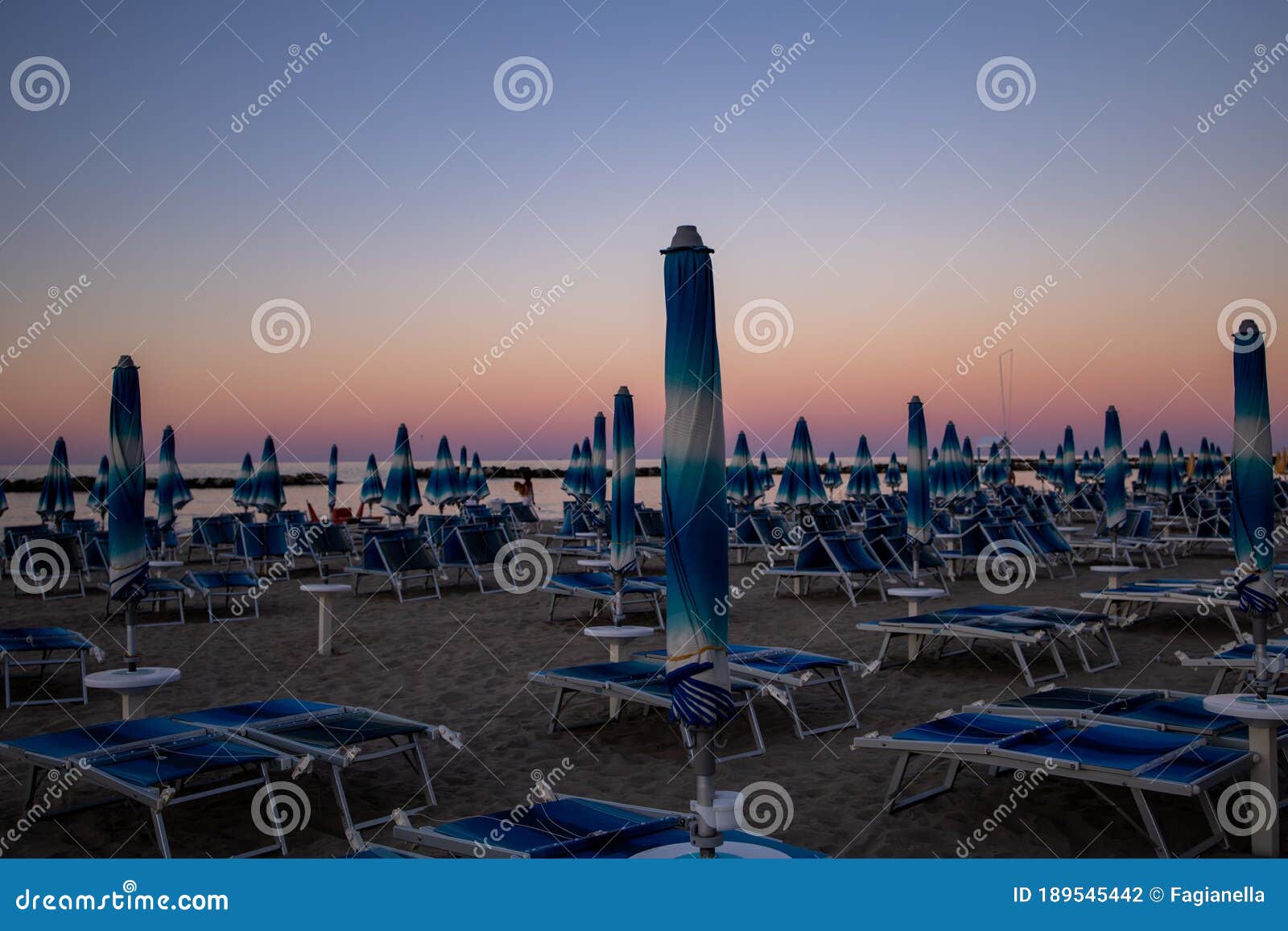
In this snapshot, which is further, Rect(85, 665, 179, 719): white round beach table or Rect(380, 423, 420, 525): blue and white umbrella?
Rect(380, 423, 420, 525): blue and white umbrella

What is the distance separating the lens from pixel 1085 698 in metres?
4.72

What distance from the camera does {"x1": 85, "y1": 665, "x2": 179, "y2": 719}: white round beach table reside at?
4.43 metres

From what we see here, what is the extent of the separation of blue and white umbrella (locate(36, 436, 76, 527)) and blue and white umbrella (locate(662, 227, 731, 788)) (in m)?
16.6

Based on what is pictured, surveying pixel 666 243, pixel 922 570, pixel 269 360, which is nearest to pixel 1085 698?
pixel 666 243

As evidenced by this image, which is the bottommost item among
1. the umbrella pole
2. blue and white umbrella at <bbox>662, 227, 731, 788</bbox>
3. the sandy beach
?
the sandy beach

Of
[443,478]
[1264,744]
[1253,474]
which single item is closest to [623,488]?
[1253,474]

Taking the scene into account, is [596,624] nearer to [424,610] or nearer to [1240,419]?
[424,610]

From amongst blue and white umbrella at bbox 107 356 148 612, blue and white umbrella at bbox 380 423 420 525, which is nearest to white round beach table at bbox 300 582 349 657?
blue and white umbrella at bbox 107 356 148 612

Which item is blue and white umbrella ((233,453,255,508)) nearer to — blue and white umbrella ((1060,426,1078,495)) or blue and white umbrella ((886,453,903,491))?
blue and white umbrella ((886,453,903,491))

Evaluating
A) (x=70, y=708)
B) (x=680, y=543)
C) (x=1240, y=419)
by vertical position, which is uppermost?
(x=1240, y=419)

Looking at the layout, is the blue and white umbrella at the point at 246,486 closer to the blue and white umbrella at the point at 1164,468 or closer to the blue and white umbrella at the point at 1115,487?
the blue and white umbrella at the point at 1115,487

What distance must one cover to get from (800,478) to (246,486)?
1084 centimetres

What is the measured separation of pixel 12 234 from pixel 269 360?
4.49 meters

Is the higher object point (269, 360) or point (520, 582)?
point (269, 360)
